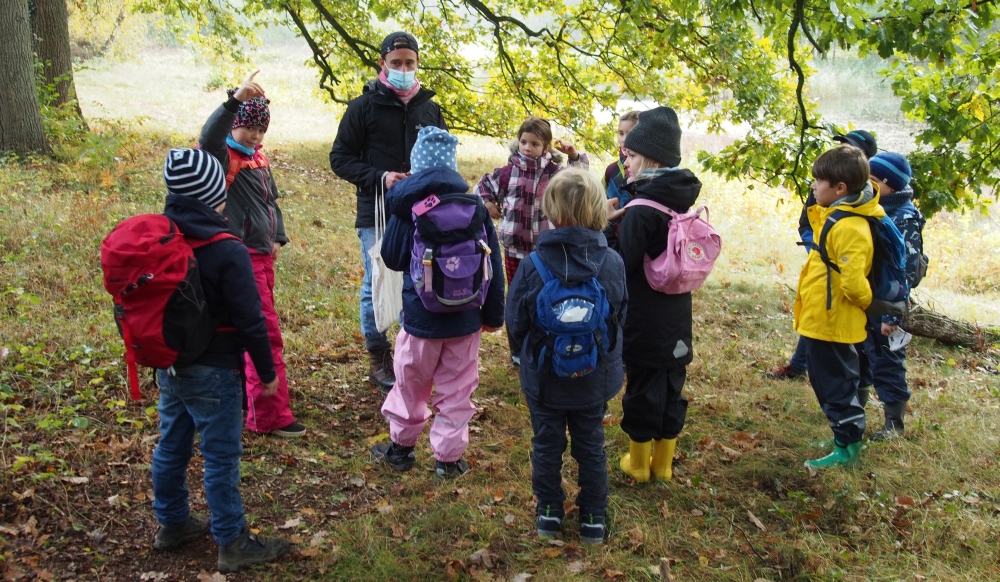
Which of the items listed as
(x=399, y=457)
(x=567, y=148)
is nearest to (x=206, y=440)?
(x=399, y=457)

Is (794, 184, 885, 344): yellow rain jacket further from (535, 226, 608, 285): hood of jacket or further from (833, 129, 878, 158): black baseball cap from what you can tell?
(535, 226, 608, 285): hood of jacket

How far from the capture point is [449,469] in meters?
4.37

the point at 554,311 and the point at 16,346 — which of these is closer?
the point at 554,311

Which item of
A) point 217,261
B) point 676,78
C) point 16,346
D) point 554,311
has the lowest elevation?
point 16,346

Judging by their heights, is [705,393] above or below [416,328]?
below

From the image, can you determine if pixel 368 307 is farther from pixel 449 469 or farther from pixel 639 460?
pixel 639 460

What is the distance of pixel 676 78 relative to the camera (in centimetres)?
933

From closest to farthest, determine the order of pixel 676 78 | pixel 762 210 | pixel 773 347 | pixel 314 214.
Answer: pixel 773 347 < pixel 676 78 < pixel 314 214 < pixel 762 210

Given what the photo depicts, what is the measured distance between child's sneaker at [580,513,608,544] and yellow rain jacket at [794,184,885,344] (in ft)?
6.13

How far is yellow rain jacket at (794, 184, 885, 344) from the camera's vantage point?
4277 millimetres

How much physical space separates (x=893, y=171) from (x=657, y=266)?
237cm

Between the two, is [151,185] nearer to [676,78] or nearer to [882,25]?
[676,78]

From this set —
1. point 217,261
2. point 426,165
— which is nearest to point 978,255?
point 426,165

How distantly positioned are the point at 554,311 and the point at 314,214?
8.34 metres
